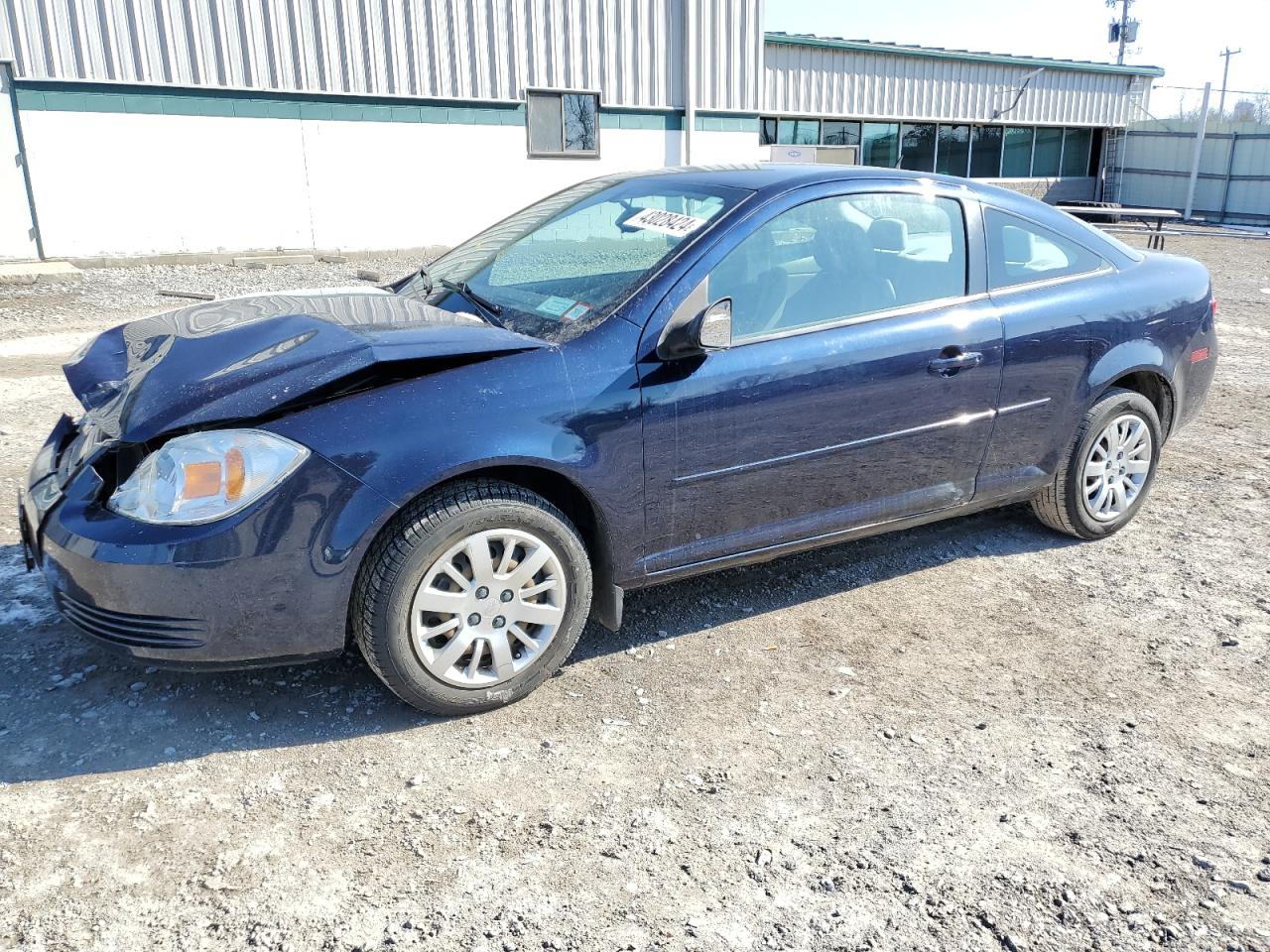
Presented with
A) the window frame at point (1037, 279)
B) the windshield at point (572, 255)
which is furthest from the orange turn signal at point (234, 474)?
the window frame at point (1037, 279)

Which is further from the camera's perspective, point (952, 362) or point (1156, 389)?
point (1156, 389)

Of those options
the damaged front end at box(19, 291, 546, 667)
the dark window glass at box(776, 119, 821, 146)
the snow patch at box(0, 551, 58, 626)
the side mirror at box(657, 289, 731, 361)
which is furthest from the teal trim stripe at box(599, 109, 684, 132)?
the damaged front end at box(19, 291, 546, 667)

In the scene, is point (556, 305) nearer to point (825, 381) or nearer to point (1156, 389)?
point (825, 381)

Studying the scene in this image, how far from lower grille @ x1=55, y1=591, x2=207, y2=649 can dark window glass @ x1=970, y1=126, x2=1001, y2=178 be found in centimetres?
2551

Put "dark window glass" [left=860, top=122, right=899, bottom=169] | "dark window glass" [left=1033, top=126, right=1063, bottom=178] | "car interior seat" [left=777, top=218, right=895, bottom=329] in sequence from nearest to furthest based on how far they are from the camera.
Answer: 1. "car interior seat" [left=777, top=218, right=895, bottom=329]
2. "dark window glass" [left=860, top=122, right=899, bottom=169]
3. "dark window glass" [left=1033, top=126, right=1063, bottom=178]

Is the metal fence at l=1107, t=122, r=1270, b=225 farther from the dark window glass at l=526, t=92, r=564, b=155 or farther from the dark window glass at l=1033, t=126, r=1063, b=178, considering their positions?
the dark window glass at l=526, t=92, r=564, b=155

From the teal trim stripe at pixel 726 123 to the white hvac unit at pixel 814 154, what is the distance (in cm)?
148

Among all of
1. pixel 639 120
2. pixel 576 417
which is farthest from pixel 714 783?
pixel 639 120

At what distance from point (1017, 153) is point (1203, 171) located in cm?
521

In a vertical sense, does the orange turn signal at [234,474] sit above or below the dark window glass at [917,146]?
above

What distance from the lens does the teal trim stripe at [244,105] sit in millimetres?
12961

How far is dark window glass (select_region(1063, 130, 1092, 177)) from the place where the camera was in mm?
27195

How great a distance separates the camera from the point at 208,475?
2805 millimetres

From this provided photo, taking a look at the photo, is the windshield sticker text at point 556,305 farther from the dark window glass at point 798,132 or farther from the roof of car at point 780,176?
the dark window glass at point 798,132
